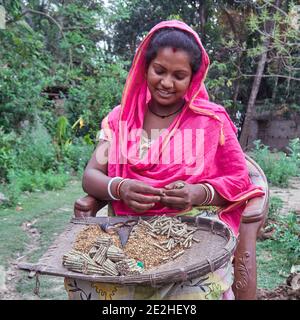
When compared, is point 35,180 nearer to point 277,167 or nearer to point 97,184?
point 277,167

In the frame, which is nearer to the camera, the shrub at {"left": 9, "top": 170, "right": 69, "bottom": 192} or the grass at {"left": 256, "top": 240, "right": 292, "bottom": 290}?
the grass at {"left": 256, "top": 240, "right": 292, "bottom": 290}

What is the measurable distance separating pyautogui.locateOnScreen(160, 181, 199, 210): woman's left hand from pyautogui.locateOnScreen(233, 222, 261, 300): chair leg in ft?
1.14

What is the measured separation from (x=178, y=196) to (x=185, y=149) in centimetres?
25

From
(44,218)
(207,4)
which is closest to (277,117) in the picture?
(207,4)

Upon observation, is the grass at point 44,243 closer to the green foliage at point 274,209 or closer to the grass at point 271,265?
the grass at point 271,265

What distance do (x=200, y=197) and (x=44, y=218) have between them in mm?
4124

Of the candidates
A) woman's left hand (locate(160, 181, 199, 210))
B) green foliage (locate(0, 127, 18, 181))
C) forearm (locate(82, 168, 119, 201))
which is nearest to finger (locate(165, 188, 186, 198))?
woman's left hand (locate(160, 181, 199, 210))

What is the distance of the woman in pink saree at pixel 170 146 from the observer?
1.88 m

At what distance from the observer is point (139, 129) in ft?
6.81

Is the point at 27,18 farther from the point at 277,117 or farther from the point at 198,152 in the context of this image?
the point at 198,152

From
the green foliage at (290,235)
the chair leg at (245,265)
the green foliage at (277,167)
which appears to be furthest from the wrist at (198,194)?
the green foliage at (277,167)

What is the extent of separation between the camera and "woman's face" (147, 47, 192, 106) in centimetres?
188

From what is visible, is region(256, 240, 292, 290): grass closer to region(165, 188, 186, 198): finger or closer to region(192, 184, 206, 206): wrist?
region(192, 184, 206, 206): wrist

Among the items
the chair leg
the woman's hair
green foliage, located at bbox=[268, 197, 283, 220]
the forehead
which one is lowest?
green foliage, located at bbox=[268, 197, 283, 220]
